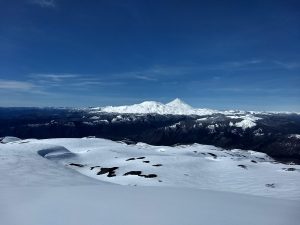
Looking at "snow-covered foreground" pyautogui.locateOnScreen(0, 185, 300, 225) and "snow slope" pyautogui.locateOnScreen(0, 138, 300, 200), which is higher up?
"snow-covered foreground" pyautogui.locateOnScreen(0, 185, 300, 225)

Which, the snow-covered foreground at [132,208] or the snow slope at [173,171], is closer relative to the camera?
the snow-covered foreground at [132,208]

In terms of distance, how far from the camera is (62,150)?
76.0 meters

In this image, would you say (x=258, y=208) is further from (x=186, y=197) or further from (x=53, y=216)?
(x=53, y=216)

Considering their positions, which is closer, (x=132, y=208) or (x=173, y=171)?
(x=132, y=208)

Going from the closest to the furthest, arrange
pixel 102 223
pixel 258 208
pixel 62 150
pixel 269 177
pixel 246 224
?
1. pixel 102 223
2. pixel 246 224
3. pixel 258 208
4. pixel 269 177
5. pixel 62 150

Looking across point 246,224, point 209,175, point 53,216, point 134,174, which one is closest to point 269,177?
point 209,175

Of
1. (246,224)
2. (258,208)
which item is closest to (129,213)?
(246,224)

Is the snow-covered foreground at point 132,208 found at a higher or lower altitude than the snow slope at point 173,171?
higher

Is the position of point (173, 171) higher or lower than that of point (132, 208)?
lower

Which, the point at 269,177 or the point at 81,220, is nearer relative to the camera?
the point at 81,220

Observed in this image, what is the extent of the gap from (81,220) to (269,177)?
44610 mm

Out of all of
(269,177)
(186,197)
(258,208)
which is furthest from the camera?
(269,177)

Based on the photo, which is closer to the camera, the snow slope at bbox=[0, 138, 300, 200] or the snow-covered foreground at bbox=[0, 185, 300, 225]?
the snow-covered foreground at bbox=[0, 185, 300, 225]

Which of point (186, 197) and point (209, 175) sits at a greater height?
point (186, 197)
